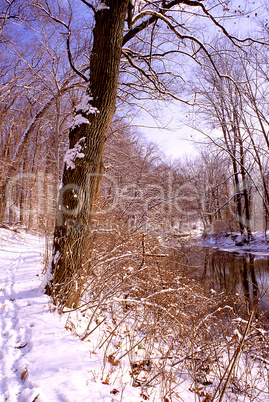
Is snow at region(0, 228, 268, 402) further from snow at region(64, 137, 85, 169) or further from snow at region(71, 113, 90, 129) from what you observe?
snow at region(71, 113, 90, 129)

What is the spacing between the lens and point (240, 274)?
982 cm

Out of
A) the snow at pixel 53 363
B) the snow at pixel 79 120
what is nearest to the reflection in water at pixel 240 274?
the snow at pixel 53 363

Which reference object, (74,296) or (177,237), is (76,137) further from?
(177,237)

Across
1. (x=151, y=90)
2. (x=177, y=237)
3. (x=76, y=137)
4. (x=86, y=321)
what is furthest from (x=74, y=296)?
(x=151, y=90)

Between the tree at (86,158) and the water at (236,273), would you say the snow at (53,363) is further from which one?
the water at (236,273)

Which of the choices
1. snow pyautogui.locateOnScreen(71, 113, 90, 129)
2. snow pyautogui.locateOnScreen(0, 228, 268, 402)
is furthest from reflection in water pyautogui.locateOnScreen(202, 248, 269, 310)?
snow pyautogui.locateOnScreen(71, 113, 90, 129)

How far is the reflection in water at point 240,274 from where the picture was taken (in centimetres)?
776

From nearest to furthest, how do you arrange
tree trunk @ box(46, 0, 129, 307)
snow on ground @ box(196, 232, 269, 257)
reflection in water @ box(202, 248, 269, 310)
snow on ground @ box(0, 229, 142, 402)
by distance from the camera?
snow on ground @ box(0, 229, 142, 402) → tree trunk @ box(46, 0, 129, 307) → reflection in water @ box(202, 248, 269, 310) → snow on ground @ box(196, 232, 269, 257)

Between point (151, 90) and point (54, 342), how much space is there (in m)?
5.53

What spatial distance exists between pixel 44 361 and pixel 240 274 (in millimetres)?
9481

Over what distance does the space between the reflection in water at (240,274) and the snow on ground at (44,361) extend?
566 cm

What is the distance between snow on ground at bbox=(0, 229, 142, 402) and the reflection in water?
5657mm

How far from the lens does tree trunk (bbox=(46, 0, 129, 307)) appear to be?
3.19 meters

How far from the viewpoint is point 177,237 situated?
23.0ft
